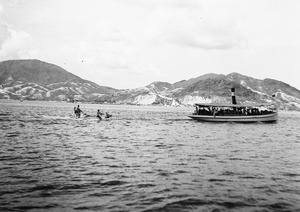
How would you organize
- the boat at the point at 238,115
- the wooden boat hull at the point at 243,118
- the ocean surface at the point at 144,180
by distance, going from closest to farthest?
the ocean surface at the point at 144,180
the boat at the point at 238,115
the wooden boat hull at the point at 243,118

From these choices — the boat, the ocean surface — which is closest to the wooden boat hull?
the boat

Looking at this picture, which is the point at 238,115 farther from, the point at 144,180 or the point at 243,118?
the point at 144,180

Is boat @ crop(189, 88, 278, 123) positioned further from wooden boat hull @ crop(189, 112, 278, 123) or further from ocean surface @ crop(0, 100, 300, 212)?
ocean surface @ crop(0, 100, 300, 212)

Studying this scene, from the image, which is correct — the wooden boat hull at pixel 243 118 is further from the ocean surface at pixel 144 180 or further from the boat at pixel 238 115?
the ocean surface at pixel 144 180

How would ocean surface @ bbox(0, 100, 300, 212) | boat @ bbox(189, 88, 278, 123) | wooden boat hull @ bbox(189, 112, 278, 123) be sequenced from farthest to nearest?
wooden boat hull @ bbox(189, 112, 278, 123) → boat @ bbox(189, 88, 278, 123) → ocean surface @ bbox(0, 100, 300, 212)

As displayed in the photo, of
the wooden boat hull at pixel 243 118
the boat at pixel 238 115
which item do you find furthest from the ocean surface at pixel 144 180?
the wooden boat hull at pixel 243 118

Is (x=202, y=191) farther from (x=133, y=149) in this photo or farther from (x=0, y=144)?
(x=0, y=144)

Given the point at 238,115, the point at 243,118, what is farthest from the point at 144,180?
the point at 238,115

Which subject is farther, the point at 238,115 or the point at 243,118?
the point at 238,115

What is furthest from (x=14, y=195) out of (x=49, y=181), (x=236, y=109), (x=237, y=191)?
(x=236, y=109)

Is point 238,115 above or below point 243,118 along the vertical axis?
above

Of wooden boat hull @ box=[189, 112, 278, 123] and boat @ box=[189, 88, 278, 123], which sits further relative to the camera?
wooden boat hull @ box=[189, 112, 278, 123]
